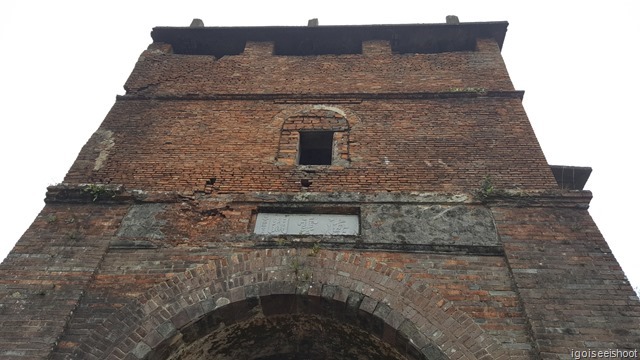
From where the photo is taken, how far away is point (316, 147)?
762 cm

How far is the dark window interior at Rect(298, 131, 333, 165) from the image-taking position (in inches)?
294

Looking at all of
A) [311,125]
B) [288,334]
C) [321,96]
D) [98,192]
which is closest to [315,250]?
[288,334]

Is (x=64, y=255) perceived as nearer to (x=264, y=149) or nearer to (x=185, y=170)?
(x=185, y=170)

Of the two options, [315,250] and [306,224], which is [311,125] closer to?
[306,224]

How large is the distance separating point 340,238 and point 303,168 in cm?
141

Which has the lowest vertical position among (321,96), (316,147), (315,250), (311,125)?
(315,250)

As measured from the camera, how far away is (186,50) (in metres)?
9.77

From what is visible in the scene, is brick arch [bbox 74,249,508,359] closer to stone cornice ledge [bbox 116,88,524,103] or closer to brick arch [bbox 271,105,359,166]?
brick arch [bbox 271,105,359,166]

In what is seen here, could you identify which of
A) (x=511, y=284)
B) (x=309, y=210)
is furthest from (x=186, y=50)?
(x=511, y=284)

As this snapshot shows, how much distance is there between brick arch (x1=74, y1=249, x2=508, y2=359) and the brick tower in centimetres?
2

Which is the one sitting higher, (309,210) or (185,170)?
(185,170)

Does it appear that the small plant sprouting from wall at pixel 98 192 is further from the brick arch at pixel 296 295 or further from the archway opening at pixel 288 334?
the archway opening at pixel 288 334

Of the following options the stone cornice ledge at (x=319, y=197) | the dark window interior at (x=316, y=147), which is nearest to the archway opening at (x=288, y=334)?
the stone cornice ledge at (x=319, y=197)
